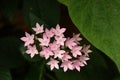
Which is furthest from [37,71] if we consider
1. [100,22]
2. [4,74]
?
[100,22]

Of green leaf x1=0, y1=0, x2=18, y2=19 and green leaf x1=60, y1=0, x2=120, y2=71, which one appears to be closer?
green leaf x1=60, y1=0, x2=120, y2=71

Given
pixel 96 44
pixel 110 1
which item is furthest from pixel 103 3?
pixel 96 44

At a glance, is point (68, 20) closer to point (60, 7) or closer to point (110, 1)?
point (60, 7)

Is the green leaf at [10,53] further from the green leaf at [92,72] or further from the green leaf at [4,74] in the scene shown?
the green leaf at [92,72]

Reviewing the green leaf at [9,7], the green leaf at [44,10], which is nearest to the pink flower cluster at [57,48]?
the green leaf at [44,10]

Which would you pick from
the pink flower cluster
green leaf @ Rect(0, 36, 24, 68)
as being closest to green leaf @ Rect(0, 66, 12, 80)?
green leaf @ Rect(0, 36, 24, 68)

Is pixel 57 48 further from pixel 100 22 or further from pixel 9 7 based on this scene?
pixel 9 7

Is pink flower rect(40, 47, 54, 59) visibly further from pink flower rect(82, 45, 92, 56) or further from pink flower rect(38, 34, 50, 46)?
pink flower rect(82, 45, 92, 56)
